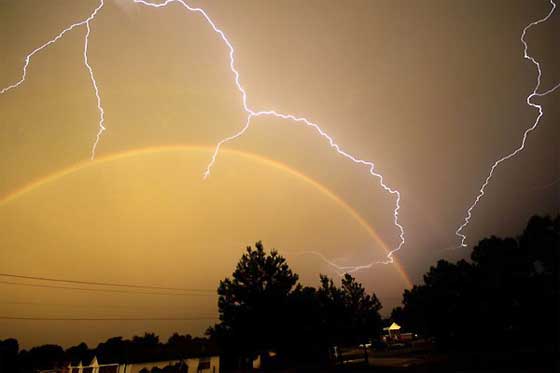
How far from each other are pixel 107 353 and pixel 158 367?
1032 centimetres

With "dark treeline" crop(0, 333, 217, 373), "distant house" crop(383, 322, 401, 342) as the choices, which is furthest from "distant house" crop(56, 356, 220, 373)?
"distant house" crop(383, 322, 401, 342)

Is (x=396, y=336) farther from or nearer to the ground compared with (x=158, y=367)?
nearer to the ground

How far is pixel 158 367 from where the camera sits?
29625mm

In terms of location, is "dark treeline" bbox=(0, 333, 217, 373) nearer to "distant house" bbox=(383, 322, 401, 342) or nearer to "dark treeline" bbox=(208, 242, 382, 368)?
"dark treeline" bbox=(208, 242, 382, 368)

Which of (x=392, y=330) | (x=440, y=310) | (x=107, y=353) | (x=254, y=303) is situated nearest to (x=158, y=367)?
(x=107, y=353)

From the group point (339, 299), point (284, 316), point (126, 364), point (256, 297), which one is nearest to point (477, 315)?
point (339, 299)

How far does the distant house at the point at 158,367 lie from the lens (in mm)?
29062

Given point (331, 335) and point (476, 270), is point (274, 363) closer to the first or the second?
point (331, 335)

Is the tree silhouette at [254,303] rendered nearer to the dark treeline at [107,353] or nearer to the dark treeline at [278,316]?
the dark treeline at [278,316]

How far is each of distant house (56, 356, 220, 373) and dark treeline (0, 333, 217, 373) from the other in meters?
0.42

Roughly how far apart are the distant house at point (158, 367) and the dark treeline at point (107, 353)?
1.38 feet

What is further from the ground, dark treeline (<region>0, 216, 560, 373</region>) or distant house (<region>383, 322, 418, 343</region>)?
dark treeline (<region>0, 216, 560, 373</region>)

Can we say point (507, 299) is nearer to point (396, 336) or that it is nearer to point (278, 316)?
point (278, 316)

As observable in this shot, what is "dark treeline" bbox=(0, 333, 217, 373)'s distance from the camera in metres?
30.4
